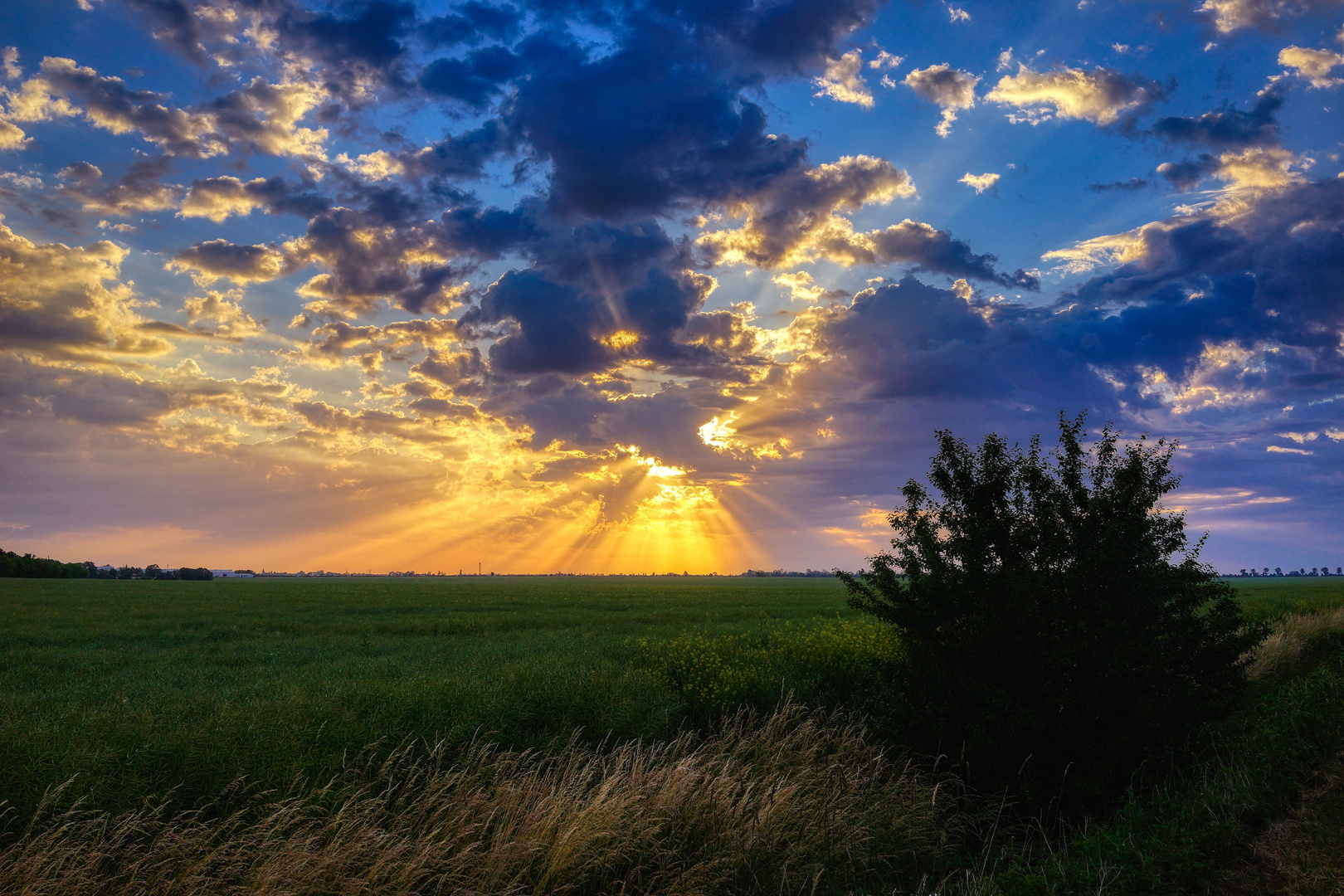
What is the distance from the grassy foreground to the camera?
25.8ft

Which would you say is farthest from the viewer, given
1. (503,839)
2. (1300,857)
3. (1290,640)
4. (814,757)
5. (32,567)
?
(32,567)

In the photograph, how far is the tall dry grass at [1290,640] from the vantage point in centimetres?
1844

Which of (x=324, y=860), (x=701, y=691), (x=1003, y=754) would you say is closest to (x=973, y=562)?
(x=1003, y=754)

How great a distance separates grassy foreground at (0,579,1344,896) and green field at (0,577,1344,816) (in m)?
0.07

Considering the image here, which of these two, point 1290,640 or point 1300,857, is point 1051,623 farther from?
point 1290,640

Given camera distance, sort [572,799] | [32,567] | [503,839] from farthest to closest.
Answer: [32,567]
[572,799]
[503,839]

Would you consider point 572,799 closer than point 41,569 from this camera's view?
Yes

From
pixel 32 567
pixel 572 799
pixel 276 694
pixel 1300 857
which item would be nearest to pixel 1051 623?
pixel 1300 857

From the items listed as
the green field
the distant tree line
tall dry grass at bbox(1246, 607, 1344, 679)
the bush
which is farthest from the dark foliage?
tall dry grass at bbox(1246, 607, 1344, 679)

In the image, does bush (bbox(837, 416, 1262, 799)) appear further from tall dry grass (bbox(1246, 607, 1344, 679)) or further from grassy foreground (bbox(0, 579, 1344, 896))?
tall dry grass (bbox(1246, 607, 1344, 679))

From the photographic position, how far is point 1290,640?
68.0 ft

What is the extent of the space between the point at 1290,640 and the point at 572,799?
2340 cm

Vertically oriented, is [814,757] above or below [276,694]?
below

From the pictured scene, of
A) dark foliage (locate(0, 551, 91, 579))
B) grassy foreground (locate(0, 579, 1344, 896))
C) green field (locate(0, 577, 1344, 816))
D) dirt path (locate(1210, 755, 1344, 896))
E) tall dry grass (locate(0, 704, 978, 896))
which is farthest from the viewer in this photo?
dark foliage (locate(0, 551, 91, 579))
